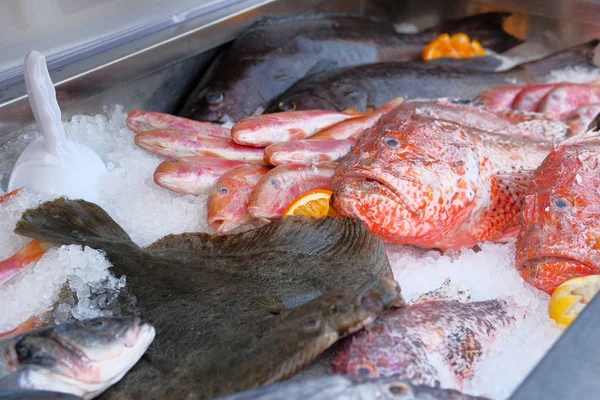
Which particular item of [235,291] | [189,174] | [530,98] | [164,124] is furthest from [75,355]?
[530,98]

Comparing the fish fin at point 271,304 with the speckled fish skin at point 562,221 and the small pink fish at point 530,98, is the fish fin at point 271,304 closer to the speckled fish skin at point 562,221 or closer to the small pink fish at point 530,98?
the speckled fish skin at point 562,221

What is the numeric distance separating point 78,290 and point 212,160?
870 millimetres

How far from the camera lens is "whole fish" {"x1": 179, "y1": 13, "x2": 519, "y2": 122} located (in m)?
3.08

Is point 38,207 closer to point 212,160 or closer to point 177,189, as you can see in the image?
point 177,189

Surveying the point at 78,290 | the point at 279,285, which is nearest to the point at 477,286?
the point at 279,285

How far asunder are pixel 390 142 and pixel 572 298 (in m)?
0.77

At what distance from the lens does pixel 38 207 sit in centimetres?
201

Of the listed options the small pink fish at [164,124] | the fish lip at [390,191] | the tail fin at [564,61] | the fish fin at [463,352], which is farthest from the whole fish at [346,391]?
the tail fin at [564,61]

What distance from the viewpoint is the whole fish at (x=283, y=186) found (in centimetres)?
210

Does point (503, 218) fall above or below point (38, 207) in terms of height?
below

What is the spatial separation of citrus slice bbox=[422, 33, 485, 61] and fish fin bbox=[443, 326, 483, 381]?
260 centimetres

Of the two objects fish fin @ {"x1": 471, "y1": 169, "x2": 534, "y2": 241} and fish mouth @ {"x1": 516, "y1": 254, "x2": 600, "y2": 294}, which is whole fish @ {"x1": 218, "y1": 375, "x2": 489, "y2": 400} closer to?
fish mouth @ {"x1": 516, "y1": 254, "x2": 600, "y2": 294}

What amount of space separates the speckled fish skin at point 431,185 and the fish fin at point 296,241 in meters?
0.15

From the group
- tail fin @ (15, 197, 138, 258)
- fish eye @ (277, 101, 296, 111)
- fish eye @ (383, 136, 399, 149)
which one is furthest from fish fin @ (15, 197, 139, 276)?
fish eye @ (277, 101, 296, 111)
